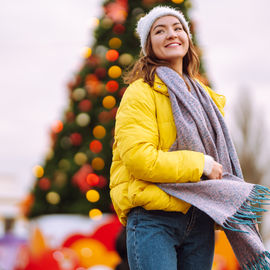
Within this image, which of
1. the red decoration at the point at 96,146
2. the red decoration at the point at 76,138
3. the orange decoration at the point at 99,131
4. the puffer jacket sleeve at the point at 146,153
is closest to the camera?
the puffer jacket sleeve at the point at 146,153

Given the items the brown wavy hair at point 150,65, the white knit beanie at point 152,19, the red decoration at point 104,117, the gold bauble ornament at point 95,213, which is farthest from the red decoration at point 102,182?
the white knit beanie at point 152,19

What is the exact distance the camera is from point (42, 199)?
8.42 m

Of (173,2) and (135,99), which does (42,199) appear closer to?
(173,2)

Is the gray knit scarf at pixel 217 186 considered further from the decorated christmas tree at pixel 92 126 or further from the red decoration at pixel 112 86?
the red decoration at pixel 112 86

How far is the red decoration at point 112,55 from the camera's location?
7641mm

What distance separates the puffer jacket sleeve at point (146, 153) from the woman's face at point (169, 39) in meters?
0.30

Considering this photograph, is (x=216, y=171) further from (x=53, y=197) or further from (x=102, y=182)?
(x=53, y=197)

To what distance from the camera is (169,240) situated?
74.9 inches

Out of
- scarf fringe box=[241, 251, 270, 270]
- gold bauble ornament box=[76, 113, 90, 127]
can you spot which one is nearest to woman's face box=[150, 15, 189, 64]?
scarf fringe box=[241, 251, 270, 270]

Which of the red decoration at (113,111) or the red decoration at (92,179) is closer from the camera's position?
the red decoration at (92,179)

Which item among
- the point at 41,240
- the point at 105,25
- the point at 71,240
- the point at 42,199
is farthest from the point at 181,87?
the point at 42,199

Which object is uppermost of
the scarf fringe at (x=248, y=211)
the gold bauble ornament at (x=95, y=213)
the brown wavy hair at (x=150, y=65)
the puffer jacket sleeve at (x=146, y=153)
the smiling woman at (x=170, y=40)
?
the smiling woman at (x=170, y=40)

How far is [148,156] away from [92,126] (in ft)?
20.8

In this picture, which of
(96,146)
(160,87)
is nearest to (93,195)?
(96,146)
